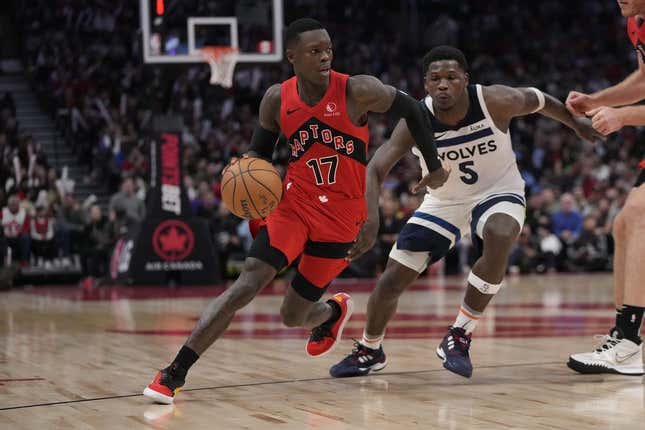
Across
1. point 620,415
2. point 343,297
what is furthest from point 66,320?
point 620,415

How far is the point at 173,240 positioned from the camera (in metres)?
14.5

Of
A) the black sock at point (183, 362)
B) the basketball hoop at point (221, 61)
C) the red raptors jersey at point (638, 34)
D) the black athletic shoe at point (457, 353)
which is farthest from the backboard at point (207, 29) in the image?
→ the black sock at point (183, 362)

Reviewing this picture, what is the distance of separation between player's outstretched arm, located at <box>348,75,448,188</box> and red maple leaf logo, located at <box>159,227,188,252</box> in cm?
937

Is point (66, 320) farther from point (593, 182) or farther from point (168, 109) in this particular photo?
point (593, 182)

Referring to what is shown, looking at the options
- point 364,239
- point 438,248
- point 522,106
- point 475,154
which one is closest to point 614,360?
point 438,248

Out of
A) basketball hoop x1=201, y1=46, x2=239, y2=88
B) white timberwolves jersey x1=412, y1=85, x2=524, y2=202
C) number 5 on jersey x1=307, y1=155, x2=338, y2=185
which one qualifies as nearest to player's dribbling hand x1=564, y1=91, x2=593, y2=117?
white timberwolves jersey x1=412, y1=85, x2=524, y2=202

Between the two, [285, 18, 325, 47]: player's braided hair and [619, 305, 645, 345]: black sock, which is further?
[619, 305, 645, 345]: black sock

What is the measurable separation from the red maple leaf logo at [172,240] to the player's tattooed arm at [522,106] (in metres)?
8.80

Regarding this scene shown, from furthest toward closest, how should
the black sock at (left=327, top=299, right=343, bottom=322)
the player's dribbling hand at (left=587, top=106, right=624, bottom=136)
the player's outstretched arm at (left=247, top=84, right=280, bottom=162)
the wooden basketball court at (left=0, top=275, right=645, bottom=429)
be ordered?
the black sock at (left=327, top=299, right=343, bottom=322) < the player's dribbling hand at (left=587, top=106, right=624, bottom=136) < the player's outstretched arm at (left=247, top=84, right=280, bottom=162) < the wooden basketball court at (left=0, top=275, right=645, bottom=429)

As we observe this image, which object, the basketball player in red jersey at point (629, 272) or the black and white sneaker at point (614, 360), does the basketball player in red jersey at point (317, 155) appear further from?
the black and white sneaker at point (614, 360)

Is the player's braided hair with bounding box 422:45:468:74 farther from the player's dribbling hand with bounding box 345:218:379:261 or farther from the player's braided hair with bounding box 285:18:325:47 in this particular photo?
the player's dribbling hand with bounding box 345:218:379:261

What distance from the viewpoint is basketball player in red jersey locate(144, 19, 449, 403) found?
17.4 ft

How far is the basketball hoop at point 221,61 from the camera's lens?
44.9ft

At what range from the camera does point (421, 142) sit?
5371 millimetres
